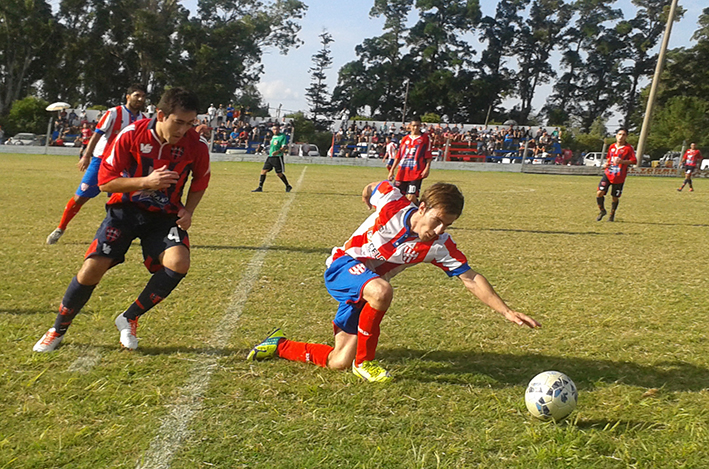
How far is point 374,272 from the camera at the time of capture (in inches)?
153

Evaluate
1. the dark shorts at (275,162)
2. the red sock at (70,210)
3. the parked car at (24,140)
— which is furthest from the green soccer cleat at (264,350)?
the parked car at (24,140)

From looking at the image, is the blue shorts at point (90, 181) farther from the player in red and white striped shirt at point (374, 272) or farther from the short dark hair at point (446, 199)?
the short dark hair at point (446, 199)

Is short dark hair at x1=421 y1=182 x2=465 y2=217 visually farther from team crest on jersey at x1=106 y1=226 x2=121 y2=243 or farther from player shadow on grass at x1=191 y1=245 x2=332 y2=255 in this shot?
player shadow on grass at x1=191 y1=245 x2=332 y2=255

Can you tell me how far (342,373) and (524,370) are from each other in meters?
1.22

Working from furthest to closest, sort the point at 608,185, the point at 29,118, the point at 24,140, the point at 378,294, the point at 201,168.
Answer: the point at 29,118 < the point at 24,140 < the point at 608,185 < the point at 201,168 < the point at 378,294

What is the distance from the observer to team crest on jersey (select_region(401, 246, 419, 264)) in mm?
3785

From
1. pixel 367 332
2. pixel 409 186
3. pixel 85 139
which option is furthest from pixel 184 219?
pixel 85 139

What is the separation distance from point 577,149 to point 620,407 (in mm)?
49726

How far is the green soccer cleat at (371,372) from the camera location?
11.8 ft

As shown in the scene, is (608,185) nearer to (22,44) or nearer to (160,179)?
(160,179)

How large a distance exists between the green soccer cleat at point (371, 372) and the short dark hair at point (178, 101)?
6.35 ft

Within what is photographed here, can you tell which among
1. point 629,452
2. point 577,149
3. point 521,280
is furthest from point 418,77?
point 629,452

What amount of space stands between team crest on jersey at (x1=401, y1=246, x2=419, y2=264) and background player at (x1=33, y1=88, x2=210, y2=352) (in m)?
1.41

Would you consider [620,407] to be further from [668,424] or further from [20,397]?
[20,397]
